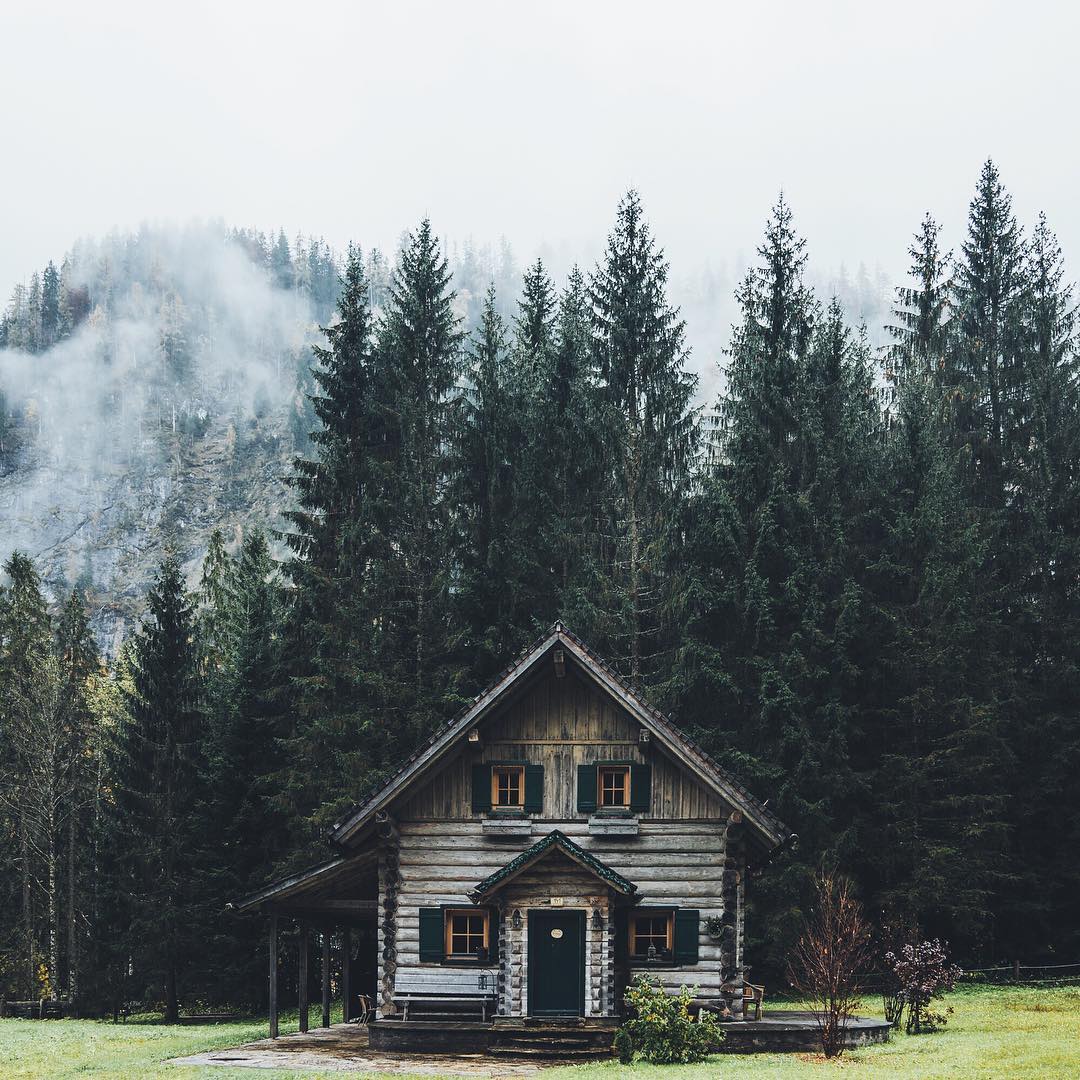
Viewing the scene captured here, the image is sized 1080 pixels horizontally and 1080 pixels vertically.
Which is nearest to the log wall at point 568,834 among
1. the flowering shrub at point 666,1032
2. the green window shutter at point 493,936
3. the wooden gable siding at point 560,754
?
the wooden gable siding at point 560,754

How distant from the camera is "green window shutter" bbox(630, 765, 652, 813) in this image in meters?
28.5

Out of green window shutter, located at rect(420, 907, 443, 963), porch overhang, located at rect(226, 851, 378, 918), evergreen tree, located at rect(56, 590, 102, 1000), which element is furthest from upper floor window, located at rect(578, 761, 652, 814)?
evergreen tree, located at rect(56, 590, 102, 1000)

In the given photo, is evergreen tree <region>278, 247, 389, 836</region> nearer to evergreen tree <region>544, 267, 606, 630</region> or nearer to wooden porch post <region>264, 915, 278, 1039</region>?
evergreen tree <region>544, 267, 606, 630</region>

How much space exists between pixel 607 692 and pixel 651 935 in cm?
533

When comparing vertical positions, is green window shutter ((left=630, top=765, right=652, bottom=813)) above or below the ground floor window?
above

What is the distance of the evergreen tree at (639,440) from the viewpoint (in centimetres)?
4159

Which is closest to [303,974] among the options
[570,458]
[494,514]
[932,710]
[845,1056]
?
[845,1056]

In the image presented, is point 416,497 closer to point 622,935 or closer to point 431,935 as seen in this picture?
point 431,935

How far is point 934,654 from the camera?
4031 centimetres

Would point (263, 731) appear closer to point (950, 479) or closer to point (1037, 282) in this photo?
point (950, 479)

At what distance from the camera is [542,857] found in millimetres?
27188

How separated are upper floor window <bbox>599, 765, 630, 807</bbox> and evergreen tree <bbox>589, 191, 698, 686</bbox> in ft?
40.3

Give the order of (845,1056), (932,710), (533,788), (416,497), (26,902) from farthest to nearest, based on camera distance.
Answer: (26,902)
(416,497)
(932,710)
(533,788)
(845,1056)

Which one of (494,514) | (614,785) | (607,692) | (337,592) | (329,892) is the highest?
(494,514)
